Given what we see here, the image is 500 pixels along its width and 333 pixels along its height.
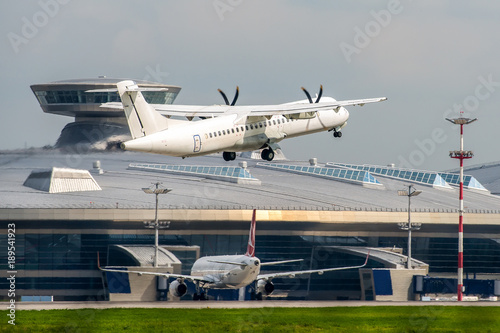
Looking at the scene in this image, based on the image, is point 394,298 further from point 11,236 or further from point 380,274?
point 11,236

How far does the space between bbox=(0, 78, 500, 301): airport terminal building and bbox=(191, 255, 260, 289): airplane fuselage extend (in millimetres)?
17498

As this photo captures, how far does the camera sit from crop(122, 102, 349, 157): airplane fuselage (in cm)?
6575

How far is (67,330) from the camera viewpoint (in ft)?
214

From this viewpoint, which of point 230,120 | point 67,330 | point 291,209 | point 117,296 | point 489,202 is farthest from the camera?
point 489,202

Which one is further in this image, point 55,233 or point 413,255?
point 413,255

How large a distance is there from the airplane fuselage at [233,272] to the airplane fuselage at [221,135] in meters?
40.4

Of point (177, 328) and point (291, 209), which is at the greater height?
point (291, 209)

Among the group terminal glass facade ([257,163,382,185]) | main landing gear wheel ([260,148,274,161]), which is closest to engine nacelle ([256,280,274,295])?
main landing gear wheel ([260,148,274,161])

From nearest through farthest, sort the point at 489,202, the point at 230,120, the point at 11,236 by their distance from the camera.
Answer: the point at 230,120 < the point at 11,236 < the point at 489,202

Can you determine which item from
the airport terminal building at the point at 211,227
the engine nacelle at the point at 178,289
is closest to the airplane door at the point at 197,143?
the engine nacelle at the point at 178,289

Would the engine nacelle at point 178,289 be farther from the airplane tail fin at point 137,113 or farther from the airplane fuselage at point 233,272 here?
the airplane tail fin at point 137,113

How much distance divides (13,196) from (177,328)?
98.7m

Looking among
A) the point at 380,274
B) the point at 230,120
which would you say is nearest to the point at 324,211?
the point at 380,274

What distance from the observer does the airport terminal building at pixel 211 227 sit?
509ft
